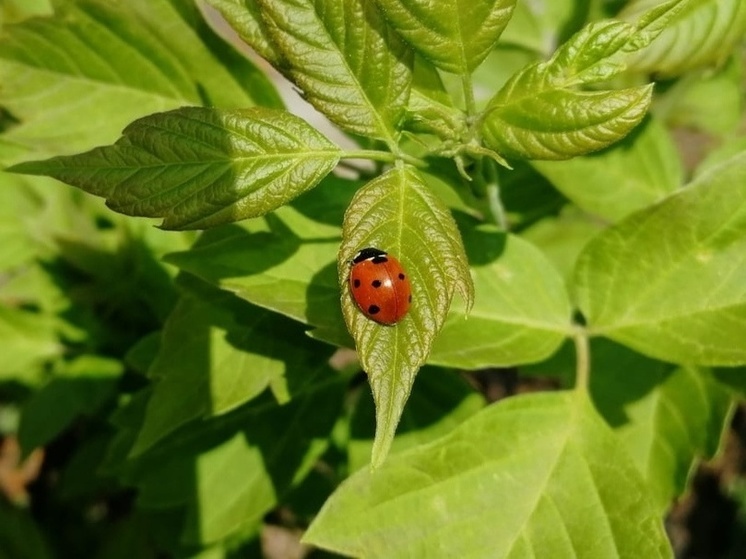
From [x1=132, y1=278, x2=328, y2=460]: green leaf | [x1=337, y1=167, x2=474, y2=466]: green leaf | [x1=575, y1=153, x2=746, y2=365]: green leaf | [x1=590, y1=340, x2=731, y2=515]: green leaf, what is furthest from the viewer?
[x1=590, y1=340, x2=731, y2=515]: green leaf

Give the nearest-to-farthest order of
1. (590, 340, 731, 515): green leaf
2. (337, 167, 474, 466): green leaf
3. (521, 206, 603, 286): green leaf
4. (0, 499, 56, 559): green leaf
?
1. (337, 167, 474, 466): green leaf
2. (590, 340, 731, 515): green leaf
3. (521, 206, 603, 286): green leaf
4. (0, 499, 56, 559): green leaf

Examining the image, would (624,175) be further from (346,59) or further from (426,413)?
(346,59)

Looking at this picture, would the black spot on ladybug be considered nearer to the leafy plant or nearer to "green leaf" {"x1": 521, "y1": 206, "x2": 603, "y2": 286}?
the leafy plant

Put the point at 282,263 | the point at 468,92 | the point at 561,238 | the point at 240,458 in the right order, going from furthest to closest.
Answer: the point at 561,238 → the point at 240,458 → the point at 282,263 → the point at 468,92

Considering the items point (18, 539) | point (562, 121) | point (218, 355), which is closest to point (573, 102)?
point (562, 121)

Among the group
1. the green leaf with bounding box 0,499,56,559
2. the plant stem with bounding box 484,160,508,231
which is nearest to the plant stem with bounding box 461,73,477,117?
the plant stem with bounding box 484,160,508,231

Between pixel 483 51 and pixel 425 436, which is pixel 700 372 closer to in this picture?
pixel 425 436
